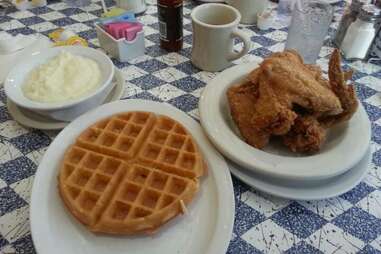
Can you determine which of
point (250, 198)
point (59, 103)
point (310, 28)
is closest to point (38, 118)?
point (59, 103)

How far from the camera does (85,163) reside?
707 millimetres

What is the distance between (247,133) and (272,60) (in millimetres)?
179

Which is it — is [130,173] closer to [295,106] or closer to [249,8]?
[295,106]

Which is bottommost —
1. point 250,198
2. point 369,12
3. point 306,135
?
point 250,198

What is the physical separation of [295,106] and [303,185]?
0.17 meters

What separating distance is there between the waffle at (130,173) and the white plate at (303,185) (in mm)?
103

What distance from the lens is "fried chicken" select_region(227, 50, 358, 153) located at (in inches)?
26.8

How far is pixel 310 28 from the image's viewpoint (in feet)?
3.45

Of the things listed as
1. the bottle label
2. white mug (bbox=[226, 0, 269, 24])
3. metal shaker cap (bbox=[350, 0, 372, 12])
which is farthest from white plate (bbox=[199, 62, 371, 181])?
white mug (bbox=[226, 0, 269, 24])

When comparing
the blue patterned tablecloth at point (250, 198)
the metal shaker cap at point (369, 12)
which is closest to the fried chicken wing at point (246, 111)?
the blue patterned tablecloth at point (250, 198)

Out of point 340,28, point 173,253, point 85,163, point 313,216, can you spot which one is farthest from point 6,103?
point 340,28

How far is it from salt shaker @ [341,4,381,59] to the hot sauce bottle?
1.88ft

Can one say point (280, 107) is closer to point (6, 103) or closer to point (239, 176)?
point (239, 176)

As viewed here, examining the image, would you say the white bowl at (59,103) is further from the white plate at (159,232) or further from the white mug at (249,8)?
the white mug at (249,8)
